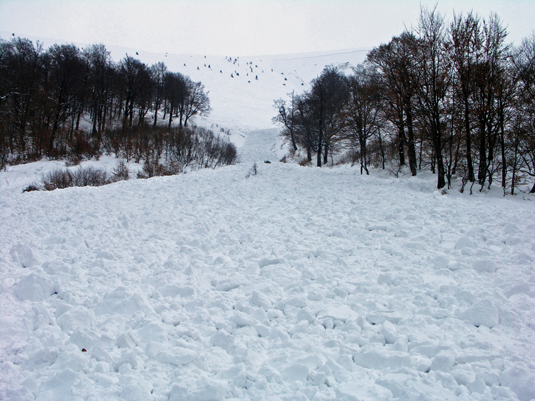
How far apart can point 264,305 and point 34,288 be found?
315cm

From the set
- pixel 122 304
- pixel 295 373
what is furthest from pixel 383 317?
pixel 122 304

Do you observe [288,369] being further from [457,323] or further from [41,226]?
[41,226]

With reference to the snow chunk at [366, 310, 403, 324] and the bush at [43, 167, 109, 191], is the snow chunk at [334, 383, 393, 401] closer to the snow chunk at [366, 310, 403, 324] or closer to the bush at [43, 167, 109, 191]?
the snow chunk at [366, 310, 403, 324]

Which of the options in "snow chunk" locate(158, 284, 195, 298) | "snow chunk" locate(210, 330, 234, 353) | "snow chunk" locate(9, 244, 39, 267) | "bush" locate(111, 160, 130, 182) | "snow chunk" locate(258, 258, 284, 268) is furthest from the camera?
"bush" locate(111, 160, 130, 182)

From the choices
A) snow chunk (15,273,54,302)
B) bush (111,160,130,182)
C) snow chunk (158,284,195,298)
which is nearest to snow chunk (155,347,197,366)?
snow chunk (158,284,195,298)

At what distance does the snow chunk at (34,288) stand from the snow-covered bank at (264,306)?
0.6 inches

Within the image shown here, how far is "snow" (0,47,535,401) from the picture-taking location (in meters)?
2.62

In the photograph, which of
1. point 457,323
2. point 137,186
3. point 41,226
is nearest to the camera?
point 457,323

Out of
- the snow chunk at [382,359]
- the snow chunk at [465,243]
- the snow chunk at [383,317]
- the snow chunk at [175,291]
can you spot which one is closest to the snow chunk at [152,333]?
the snow chunk at [175,291]

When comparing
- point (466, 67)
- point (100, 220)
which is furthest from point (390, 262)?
point (466, 67)

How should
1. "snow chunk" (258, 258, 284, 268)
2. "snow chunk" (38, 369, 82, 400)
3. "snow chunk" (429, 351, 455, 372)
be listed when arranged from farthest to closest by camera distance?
"snow chunk" (258, 258, 284, 268) → "snow chunk" (429, 351, 455, 372) → "snow chunk" (38, 369, 82, 400)

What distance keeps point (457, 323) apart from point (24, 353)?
15.9ft

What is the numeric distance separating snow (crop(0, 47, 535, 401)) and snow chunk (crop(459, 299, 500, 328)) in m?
0.01

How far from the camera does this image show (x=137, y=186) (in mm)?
10945
